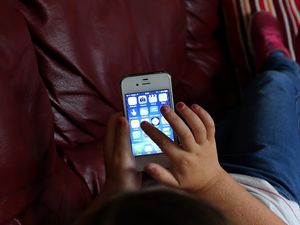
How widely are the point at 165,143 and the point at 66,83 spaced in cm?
33

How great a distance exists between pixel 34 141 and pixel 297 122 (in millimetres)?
595

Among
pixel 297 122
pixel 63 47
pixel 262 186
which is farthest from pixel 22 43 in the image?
pixel 297 122

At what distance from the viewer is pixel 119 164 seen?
2.46 ft

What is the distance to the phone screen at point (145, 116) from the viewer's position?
84 cm

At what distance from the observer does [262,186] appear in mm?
925

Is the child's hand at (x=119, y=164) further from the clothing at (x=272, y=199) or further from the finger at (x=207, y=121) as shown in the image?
the clothing at (x=272, y=199)

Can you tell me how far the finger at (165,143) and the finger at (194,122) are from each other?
3 centimetres

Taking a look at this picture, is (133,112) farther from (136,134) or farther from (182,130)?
(182,130)

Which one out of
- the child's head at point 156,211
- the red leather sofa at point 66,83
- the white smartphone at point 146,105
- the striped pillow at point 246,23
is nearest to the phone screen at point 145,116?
the white smartphone at point 146,105

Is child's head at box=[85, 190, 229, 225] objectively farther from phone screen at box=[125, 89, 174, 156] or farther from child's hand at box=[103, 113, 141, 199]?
phone screen at box=[125, 89, 174, 156]

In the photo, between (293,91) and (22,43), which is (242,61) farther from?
(22,43)

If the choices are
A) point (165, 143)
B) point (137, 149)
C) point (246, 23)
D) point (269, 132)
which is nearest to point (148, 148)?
point (137, 149)

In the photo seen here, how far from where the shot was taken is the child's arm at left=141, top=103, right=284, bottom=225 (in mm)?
660

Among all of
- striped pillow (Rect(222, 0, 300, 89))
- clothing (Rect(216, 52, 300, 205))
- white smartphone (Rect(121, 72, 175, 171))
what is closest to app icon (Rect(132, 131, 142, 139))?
white smartphone (Rect(121, 72, 175, 171))
